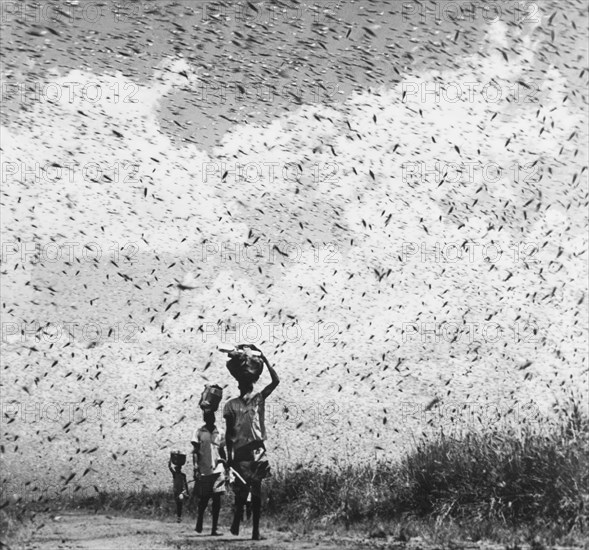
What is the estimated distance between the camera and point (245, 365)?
36.4ft

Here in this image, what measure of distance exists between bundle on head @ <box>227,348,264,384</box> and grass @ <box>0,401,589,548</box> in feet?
7.74

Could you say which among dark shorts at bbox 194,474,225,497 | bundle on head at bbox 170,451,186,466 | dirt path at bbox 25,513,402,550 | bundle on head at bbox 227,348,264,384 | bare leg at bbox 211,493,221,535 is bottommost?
dirt path at bbox 25,513,402,550

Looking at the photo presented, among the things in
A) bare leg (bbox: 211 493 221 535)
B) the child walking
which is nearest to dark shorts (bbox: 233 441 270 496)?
bare leg (bbox: 211 493 221 535)

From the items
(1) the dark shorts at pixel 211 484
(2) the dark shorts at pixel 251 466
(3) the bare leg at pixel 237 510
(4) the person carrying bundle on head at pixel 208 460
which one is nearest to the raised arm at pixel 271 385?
(2) the dark shorts at pixel 251 466

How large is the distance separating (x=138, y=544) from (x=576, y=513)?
16.5 ft

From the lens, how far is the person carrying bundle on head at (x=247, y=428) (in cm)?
1107

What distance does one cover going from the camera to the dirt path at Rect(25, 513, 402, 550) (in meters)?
10.5

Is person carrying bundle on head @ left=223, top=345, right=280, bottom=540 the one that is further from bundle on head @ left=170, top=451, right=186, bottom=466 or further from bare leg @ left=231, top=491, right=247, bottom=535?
bundle on head @ left=170, top=451, right=186, bottom=466

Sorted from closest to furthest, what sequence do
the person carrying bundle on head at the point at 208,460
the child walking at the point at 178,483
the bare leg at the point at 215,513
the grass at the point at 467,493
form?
the grass at the point at 467,493 → the bare leg at the point at 215,513 → the person carrying bundle on head at the point at 208,460 → the child walking at the point at 178,483

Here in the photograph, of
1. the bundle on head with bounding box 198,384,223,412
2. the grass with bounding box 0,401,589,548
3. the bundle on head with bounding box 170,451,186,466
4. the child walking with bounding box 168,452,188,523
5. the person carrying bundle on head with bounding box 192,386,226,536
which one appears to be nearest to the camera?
the grass with bounding box 0,401,589,548

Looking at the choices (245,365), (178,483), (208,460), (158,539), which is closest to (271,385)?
(245,365)

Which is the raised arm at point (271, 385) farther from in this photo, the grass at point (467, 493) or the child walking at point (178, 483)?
the child walking at point (178, 483)

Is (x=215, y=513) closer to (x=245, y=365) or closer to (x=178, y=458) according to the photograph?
(x=245, y=365)

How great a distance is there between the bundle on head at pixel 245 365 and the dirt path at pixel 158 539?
192 cm
